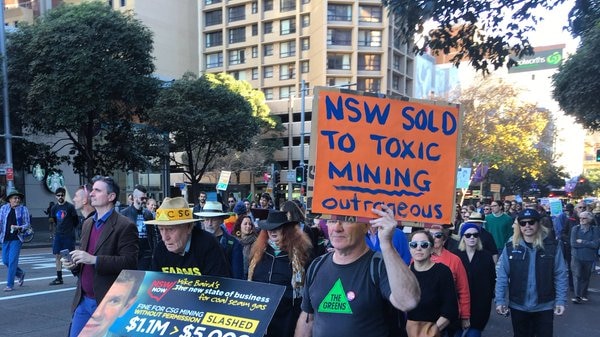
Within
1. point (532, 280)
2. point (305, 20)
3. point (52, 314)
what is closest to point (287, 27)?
point (305, 20)

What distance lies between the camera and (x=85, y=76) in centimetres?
1947

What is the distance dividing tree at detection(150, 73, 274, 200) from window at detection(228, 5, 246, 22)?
36.3 meters

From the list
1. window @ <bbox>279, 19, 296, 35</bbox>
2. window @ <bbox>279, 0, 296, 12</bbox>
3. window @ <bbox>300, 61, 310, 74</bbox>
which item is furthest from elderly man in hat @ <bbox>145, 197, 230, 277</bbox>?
window @ <bbox>279, 0, 296, 12</bbox>

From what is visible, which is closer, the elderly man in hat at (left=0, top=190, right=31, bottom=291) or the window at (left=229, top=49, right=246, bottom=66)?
the elderly man in hat at (left=0, top=190, right=31, bottom=291)

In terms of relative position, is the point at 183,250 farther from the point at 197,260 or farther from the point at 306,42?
the point at 306,42

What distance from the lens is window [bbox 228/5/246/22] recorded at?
2507 inches

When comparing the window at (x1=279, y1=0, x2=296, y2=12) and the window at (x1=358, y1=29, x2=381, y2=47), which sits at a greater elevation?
the window at (x1=279, y1=0, x2=296, y2=12)

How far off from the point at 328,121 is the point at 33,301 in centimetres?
769

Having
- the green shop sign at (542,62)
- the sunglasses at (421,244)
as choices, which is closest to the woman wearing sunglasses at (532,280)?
the sunglasses at (421,244)

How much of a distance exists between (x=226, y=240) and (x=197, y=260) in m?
1.88

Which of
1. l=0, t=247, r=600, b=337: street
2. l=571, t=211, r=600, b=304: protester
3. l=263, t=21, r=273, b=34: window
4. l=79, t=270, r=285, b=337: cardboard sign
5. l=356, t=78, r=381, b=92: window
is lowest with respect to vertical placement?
l=0, t=247, r=600, b=337: street

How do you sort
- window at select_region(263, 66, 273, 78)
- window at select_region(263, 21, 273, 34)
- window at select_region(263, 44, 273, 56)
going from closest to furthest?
window at select_region(263, 21, 273, 34)
window at select_region(263, 44, 273, 56)
window at select_region(263, 66, 273, 78)

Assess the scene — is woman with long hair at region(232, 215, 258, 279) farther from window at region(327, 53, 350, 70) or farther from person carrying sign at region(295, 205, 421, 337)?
window at region(327, 53, 350, 70)

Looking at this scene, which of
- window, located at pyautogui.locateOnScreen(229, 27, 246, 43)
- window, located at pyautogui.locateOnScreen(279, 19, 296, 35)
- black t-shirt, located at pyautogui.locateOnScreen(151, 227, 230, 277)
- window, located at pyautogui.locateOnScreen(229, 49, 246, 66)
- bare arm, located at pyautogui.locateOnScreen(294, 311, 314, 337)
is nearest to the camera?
bare arm, located at pyautogui.locateOnScreen(294, 311, 314, 337)
